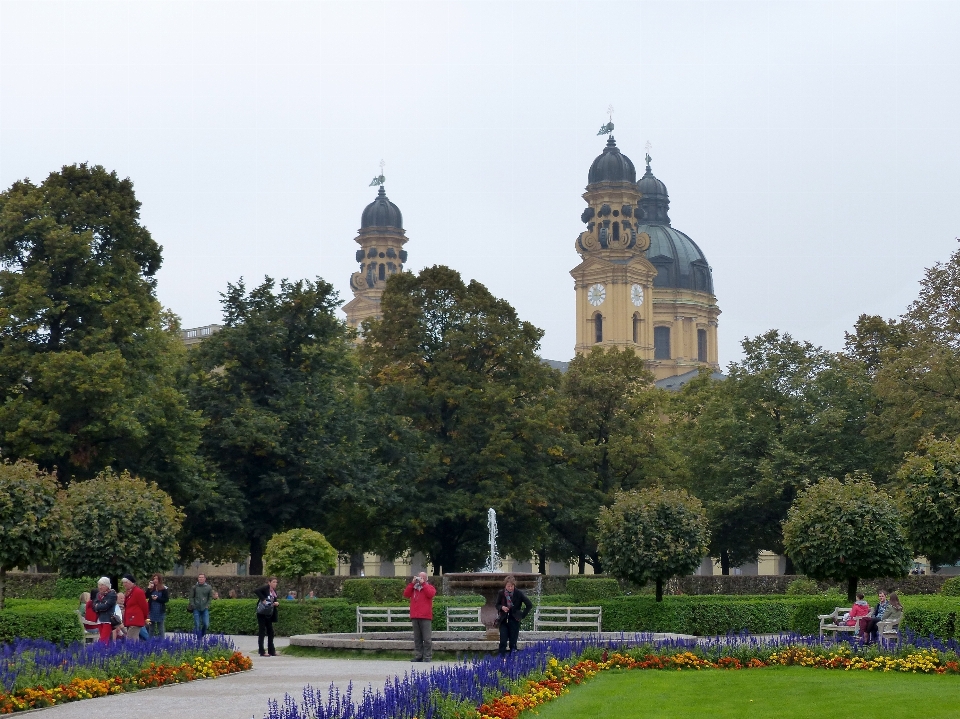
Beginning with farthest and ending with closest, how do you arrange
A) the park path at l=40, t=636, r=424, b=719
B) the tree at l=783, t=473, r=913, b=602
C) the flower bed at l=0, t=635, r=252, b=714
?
the tree at l=783, t=473, r=913, b=602 → the flower bed at l=0, t=635, r=252, b=714 → the park path at l=40, t=636, r=424, b=719

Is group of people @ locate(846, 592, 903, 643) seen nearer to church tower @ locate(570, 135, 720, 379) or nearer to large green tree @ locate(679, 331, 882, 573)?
large green tree @ locate(679, 331, 882, 573)

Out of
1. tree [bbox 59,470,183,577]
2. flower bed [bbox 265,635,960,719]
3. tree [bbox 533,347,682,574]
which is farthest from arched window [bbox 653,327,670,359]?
flower bed [bbox 265,635,960,719]

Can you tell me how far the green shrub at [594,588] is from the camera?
1545 inches

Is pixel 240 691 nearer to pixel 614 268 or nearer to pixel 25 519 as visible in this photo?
pixel 25 519

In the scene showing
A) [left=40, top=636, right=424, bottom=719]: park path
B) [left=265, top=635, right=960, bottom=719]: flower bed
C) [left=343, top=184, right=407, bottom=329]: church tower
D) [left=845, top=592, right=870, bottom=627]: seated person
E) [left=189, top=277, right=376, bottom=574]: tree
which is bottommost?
[left=40, top=636, right=424, bottom=719]: park path

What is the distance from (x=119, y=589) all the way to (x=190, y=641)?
9.89 metres

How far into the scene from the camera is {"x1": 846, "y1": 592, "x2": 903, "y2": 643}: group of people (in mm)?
22984

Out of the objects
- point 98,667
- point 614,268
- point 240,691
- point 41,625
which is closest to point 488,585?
point 41,625

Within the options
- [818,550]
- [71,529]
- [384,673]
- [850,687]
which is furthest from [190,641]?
[818,550]

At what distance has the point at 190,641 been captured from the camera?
69.2 feet

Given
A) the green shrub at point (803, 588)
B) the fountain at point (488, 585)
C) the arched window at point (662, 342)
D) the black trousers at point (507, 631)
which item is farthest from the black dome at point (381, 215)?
the black trousers at point (507, 631)

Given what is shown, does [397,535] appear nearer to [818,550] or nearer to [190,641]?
[818,550]

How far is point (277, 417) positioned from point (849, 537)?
750 inches

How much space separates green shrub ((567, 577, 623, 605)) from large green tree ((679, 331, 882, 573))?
10272 mm
